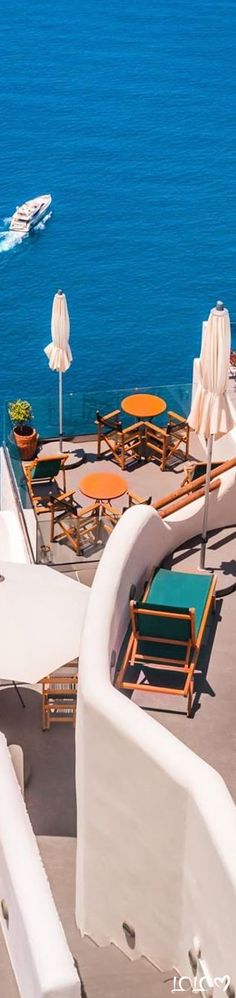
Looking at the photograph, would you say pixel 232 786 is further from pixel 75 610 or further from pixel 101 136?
pixel 101 136

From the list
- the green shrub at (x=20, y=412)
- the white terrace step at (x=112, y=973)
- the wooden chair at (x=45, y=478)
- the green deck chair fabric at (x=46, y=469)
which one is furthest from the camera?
the green shrub at (x=20, y=412)

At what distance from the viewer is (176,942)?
11961 mm

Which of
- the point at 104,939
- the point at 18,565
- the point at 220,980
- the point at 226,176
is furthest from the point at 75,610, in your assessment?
the point at 226,176

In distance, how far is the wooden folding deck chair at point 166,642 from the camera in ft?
43.9

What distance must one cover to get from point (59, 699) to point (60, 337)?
9.04 meters

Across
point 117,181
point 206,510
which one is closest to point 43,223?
point 117,181

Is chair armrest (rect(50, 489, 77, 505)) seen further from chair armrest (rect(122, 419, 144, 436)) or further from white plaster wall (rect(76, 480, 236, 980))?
white plaster wall (rect(76, 480, 236, 980))

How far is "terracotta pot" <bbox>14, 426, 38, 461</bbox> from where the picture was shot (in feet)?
85.8

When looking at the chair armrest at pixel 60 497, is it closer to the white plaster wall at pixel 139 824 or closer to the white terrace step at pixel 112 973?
the white terrace step at pixel 112 973

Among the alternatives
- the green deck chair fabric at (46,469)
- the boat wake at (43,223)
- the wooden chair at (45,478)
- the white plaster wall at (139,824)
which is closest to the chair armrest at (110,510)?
the wooden chair at (45,478)

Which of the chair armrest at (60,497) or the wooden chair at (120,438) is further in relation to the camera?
the wooden chair at (120,438)

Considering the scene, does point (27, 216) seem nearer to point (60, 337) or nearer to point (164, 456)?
point (60, 337)

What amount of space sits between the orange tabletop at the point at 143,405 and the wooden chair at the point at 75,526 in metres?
3.38

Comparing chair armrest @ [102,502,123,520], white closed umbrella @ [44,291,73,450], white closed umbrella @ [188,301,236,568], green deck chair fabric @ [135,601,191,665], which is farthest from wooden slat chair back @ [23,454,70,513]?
green deck chair fabric @ [135,601,191,665]
